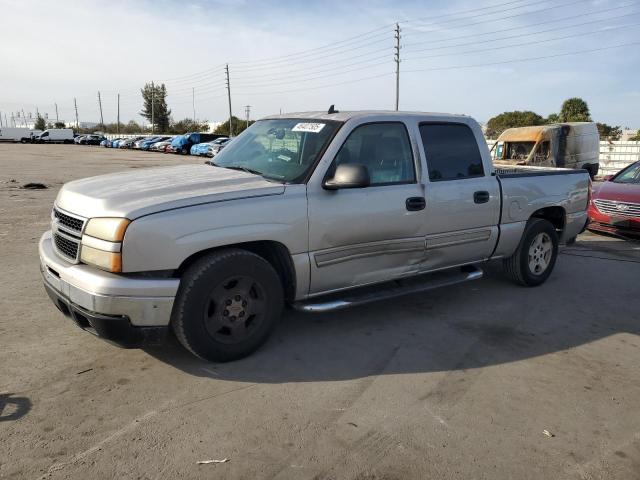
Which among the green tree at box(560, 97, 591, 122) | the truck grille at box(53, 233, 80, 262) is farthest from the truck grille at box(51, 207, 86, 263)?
the green tree at box(560, 97, 591, 122)

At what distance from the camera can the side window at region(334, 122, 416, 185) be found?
14.0ft

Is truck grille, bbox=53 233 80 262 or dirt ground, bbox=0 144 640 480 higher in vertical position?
truck grille, bbox=53 233 80 262

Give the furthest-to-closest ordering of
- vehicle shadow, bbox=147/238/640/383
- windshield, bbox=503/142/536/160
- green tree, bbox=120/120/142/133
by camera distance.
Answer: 1. green tree, bbox=120/120/142/133
2. windshield, bbox=503/142/536/160
3. vehicle shadow, bbox=147/238/640/383

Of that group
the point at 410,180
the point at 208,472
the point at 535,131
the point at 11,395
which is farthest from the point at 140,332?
the point at 535,131

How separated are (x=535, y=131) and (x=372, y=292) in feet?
51.4

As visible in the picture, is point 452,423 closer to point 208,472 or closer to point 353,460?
point 353,460

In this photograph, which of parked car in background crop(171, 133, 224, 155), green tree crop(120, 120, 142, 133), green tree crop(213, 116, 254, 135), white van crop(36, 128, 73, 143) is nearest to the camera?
parked car in background crop(171, 133, 224, 155)

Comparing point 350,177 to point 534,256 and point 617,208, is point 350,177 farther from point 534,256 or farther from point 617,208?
point 617,208

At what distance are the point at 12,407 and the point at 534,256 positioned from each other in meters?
5.11

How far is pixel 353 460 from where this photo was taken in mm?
2738

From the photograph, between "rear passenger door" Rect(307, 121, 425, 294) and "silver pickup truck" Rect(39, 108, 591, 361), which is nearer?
"silver pickup truck" Rect(39, 108, 591, 361)

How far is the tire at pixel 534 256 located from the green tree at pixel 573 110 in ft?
150

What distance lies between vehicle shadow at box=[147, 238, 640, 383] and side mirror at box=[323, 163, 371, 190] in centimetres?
126

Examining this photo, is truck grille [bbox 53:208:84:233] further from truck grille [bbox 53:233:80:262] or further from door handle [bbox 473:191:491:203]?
door handle [bbox 473:191:491:203]
